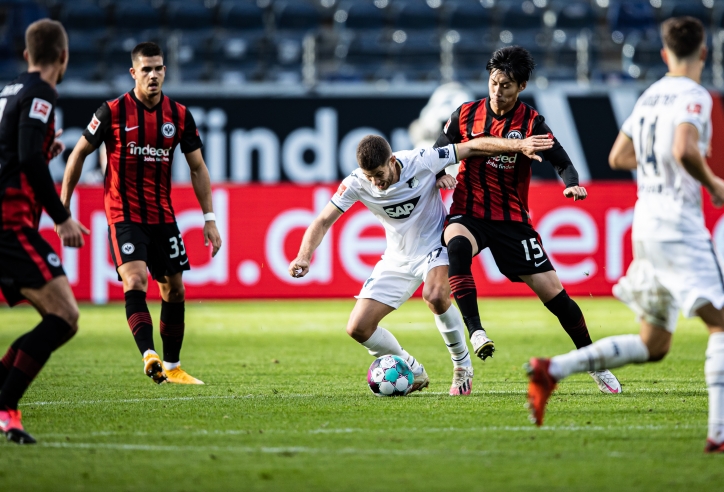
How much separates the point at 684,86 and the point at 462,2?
15.2 metres

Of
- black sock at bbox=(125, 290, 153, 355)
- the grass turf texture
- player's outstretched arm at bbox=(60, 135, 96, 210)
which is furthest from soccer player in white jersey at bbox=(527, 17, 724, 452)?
player's outstretched arm at bbox=(60, 135, 96, 210)

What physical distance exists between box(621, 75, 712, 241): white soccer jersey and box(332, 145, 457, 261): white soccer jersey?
2.32 meters

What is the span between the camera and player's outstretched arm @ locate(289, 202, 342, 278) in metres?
6.53

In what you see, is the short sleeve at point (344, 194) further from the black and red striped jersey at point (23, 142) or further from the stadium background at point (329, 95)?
the stadium background at point (329, 95)

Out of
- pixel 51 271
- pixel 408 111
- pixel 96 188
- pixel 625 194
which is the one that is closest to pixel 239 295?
pixel 96 188

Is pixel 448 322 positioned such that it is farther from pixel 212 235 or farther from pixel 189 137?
pixel 189 137

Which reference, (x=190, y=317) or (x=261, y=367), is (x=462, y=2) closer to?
(x=190, y=317)

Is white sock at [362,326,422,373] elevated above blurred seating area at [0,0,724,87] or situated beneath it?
situated beneath

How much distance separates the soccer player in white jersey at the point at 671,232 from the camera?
4605mm

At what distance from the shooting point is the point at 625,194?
584 inches

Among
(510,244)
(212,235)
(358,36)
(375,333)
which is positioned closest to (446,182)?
(510,244)

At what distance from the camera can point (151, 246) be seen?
25.2 feet

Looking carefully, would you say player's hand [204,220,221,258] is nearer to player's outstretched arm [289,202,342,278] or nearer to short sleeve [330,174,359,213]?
player's outstretched arm [289,202,342,278]

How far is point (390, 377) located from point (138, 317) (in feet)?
6.73
